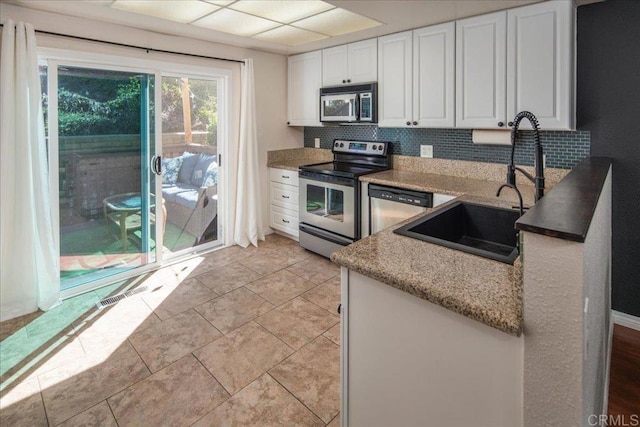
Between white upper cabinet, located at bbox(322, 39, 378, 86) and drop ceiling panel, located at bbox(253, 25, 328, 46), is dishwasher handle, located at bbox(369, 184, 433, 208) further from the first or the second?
drop ceiling panel, located at bbox(253, 25, 328, 46)

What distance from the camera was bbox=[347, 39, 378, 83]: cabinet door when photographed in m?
3.59

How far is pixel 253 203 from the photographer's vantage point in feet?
14.1

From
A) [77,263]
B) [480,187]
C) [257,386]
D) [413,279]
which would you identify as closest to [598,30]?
[480,187]

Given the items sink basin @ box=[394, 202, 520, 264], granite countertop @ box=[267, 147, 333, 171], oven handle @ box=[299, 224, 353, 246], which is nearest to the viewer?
sink basin @ box=[394, 202, 520, 264]

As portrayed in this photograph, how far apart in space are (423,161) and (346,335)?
268cm

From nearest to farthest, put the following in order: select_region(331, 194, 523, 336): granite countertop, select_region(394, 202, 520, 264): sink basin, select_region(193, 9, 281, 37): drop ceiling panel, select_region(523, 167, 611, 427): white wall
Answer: select_region(523, 167, 611, 427): white wall < select_region(331, 194, 523, 336): granite countertop < select_region(394, 202, 520, 264): sink basin < select_region(193, 9, 281, 37): drop ceiling panel

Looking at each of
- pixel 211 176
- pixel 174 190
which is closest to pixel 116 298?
pixel 174 190

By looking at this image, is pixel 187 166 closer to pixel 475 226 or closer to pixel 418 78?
pixel 418 78

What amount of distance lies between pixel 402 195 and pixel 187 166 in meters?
2.28

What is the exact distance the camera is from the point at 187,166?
395 cm

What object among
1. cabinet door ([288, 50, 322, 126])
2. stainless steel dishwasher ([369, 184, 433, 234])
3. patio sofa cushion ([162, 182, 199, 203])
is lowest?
stainless steel dishwasher ([369, 184, 433, 234])

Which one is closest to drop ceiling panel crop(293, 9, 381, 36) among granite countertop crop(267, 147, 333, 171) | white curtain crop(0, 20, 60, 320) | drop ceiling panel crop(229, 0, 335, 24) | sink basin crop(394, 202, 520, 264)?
drop ceiling panel crop(229, 0, 335, 24)

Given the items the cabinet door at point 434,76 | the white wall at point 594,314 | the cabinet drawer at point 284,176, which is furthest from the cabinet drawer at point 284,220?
the white wall at point 594,314

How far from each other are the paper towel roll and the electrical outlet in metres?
0.51
